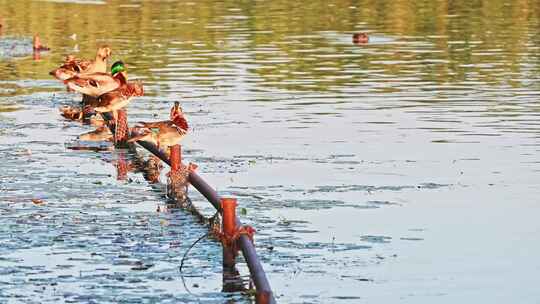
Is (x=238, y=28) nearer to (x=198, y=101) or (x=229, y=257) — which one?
(x=198, y=101)

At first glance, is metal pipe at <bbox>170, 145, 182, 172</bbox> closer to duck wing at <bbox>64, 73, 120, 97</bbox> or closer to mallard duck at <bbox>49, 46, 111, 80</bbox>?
duck wing at <bbox>64, 73, 120, 97</bbox>

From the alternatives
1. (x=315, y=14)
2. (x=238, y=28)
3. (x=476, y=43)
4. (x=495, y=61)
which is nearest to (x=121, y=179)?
(x=495, y=61)

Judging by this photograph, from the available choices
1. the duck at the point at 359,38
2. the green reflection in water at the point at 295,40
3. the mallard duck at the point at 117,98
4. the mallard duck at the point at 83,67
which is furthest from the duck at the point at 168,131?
the duck at the point at 359,38

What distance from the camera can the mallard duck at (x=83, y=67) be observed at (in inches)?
1513

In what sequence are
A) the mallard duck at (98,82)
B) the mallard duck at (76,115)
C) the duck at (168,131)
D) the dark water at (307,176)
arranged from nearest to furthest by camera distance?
the dark water at (307,176)
the duck at (168,131)
the mallard duck at (98,82)
the mallard duck at (76,115)

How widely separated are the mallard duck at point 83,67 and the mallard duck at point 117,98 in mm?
6849

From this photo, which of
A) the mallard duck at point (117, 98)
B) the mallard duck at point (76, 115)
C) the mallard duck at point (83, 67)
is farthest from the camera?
Answer: the mallard duck at point (83, 67)

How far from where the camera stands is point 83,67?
4009 cm

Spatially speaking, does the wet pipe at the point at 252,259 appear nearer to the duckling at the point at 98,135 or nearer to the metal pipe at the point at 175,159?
the metal pipe at the point at 175,159

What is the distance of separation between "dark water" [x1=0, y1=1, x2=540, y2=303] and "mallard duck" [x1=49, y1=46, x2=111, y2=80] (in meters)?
1.07

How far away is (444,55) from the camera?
55.8 meters

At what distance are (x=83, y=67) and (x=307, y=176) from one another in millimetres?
14098

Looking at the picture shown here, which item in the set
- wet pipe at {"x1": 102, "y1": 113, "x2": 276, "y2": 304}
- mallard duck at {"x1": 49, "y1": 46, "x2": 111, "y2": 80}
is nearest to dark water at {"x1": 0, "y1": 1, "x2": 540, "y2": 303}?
wet pipe at {"x1": 102, "y1": 113, "x2": 276, "y2": 304}

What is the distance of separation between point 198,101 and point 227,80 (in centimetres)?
635
